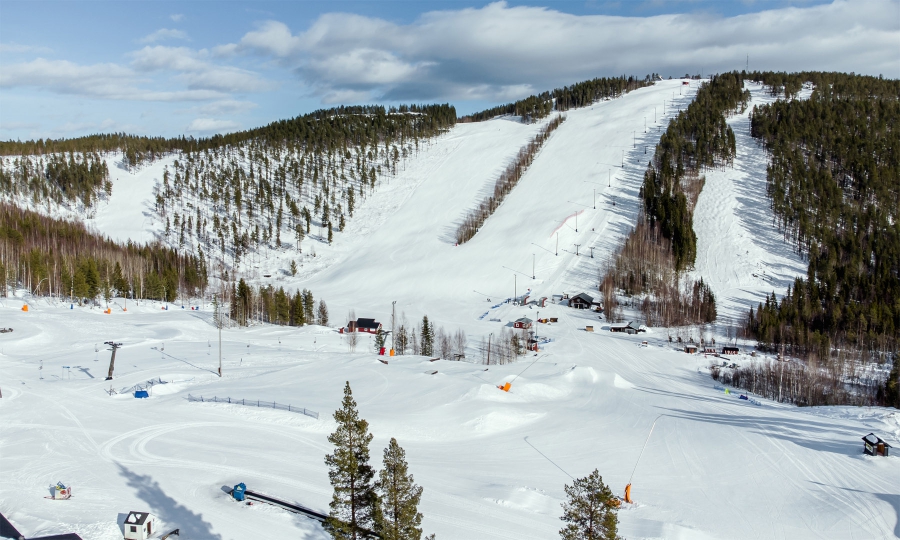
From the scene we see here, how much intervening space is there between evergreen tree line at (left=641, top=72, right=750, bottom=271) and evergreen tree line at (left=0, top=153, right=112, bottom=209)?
130 metres

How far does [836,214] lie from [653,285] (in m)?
40.7

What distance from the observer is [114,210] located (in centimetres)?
13988

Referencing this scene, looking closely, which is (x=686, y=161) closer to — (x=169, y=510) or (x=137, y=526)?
(x=169, y=510)

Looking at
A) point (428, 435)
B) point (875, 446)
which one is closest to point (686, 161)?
point (875, 446)

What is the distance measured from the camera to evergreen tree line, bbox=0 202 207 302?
3184 inches

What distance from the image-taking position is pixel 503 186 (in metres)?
135

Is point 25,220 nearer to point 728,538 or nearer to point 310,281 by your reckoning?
point 310,281

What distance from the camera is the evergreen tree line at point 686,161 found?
102 m

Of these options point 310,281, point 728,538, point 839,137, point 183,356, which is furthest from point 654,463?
point 839,137

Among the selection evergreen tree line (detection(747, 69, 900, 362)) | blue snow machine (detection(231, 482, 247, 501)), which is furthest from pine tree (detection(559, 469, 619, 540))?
evergreen tree line (detection(747, 69, 900, 362))

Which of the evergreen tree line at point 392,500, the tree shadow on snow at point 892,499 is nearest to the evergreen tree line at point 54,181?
the evergreen tree line at point 392,500

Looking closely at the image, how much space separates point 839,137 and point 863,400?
8986cm

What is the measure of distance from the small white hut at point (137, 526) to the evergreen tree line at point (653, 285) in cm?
6800

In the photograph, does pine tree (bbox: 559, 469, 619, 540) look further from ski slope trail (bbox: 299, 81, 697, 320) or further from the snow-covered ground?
the snow-covered ground
